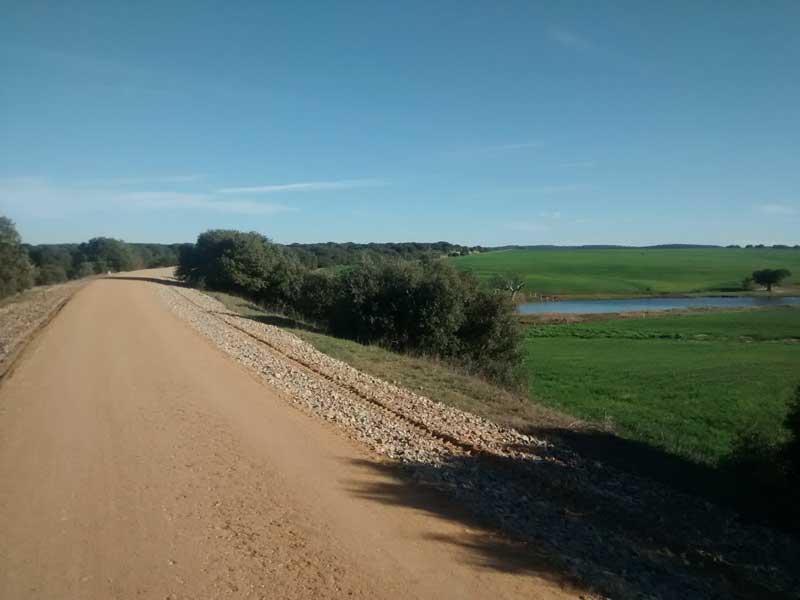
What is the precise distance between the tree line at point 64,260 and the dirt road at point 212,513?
34490 mm

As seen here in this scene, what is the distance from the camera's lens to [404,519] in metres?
6.43

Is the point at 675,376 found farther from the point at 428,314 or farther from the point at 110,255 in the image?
the point at 110,255

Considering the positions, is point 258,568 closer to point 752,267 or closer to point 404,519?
point 404,519

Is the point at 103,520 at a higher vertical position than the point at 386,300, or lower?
lower

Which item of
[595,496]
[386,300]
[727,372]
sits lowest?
[727,372]

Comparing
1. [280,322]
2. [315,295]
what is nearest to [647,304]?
[315,295]

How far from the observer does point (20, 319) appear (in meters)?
26.0

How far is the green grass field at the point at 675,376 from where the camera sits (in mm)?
19141

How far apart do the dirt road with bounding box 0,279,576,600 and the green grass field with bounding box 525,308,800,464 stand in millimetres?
8291

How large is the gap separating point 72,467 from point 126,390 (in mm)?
4513

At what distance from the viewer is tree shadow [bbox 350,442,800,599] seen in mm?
5781

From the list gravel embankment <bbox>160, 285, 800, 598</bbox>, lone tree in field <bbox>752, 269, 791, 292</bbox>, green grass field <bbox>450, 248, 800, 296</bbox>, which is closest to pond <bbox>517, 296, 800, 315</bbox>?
green grass field <bbox>450, 248, 800, 296</bbox>

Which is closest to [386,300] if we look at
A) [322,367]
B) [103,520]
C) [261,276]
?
[322,367]

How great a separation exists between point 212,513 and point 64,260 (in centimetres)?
10507
